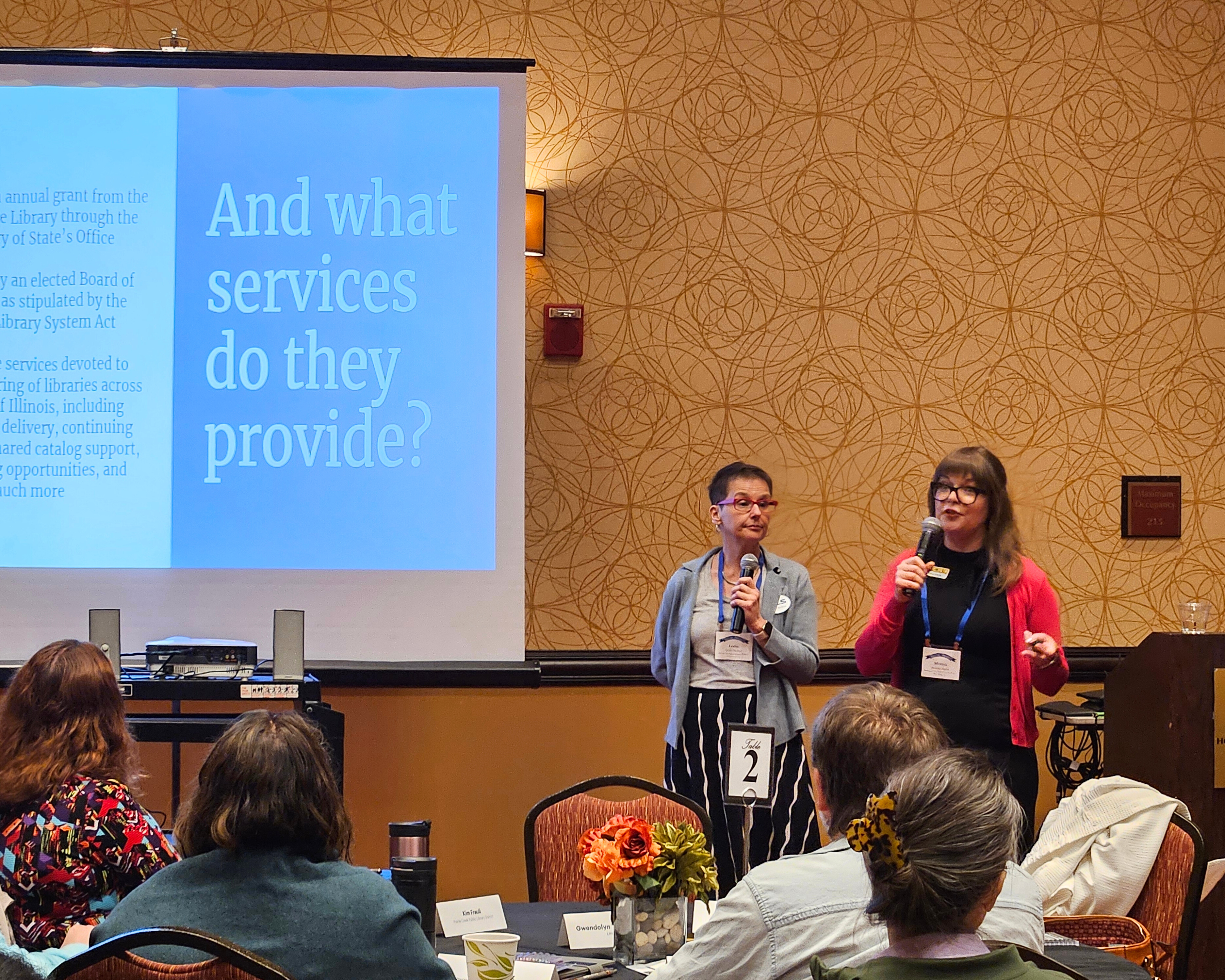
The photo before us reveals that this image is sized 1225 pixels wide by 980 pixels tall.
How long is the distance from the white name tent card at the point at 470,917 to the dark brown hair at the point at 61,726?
0.69m

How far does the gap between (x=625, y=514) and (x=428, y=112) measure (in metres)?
1.53

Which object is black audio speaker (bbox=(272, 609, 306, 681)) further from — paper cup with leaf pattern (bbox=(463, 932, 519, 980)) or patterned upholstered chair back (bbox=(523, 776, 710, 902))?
paper cup with leaf pattern (bbox=(463, 932, 519, 980))

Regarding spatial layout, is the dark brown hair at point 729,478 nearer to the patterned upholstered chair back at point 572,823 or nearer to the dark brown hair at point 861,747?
the patterned upholstered chair back at point 572,823

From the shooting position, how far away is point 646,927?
83.4 inches

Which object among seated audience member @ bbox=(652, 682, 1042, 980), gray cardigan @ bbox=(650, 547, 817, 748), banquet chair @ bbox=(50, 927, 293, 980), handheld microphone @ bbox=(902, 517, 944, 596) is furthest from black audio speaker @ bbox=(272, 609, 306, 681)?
seated audience member @ bbox=(652, 682, 1042, 980)

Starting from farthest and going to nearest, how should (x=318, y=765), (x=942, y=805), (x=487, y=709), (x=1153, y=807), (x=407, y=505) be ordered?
(x=487, y=709) < (x=407, y=505) < (x=1153, y=807) < (x=318, y=765) < (x=942, y=805)

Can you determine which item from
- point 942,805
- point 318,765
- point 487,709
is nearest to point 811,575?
point 487,709

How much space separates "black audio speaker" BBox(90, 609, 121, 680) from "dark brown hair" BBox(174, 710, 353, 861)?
2023 mm

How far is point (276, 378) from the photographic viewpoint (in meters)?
4.20

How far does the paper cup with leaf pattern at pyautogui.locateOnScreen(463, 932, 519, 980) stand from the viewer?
192cm

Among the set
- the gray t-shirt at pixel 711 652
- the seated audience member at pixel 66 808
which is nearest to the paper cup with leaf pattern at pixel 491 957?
the seated audience member at pixel 66 808

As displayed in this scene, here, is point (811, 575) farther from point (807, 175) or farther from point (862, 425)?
point (807, 175)

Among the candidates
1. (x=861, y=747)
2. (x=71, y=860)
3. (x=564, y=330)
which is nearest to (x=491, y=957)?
(x=861, y=747)

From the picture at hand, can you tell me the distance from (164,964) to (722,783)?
2.17 metres
